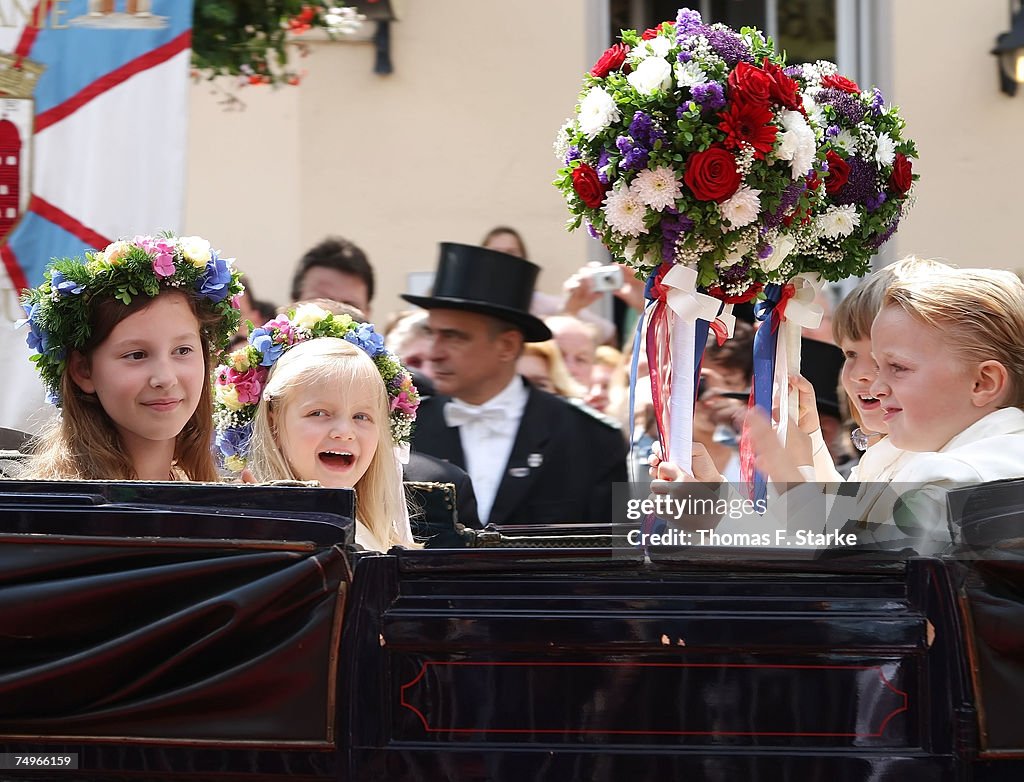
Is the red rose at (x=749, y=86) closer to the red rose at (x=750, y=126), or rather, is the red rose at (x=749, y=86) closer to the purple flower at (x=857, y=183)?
the red rose at (x=750, y=126)

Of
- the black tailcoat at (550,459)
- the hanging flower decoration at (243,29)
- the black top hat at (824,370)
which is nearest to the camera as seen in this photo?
the black top hat at (824,370)

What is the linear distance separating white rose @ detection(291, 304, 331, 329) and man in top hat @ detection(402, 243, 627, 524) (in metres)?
0.78

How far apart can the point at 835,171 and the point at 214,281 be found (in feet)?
4.66

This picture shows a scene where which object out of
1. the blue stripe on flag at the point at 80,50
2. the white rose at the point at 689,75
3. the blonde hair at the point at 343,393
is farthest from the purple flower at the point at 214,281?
the white rose at the point at 689,75

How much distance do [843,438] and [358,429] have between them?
5.76 feet

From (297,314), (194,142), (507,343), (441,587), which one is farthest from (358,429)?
(194,142)

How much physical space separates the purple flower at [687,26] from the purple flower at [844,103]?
0.35 metres

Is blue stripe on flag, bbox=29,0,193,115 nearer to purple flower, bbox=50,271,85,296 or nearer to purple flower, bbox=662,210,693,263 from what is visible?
purple flower, bbox=50,271,85,296

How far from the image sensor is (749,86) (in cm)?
284

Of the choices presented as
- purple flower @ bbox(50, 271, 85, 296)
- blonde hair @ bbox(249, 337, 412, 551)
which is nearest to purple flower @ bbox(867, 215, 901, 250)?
blonde hair @ bbox(249, 337, 412, 551)

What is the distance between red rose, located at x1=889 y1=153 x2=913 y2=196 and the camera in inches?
124

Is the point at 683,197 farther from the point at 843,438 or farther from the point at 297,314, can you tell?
the point at 843,438

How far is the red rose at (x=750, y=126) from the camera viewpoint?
2842mm

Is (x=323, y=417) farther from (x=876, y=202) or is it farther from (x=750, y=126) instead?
(x=876, y=202)
